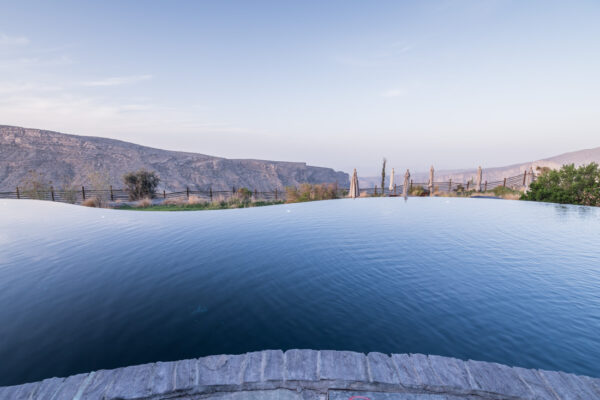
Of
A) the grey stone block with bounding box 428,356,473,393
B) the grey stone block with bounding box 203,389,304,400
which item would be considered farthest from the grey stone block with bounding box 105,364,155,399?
the grey stone block with bounding box 428,356,473,393

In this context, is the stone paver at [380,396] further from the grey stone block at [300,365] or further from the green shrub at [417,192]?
the green shrub at [417,192]

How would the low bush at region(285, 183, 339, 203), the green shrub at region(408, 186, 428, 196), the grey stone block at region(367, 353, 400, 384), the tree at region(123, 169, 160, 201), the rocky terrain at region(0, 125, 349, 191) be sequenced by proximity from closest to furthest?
the grey stone block at region(367, 353, 400, 384)
the low bush at region(285, 183, 339, 203)
the tree at region(123, 169, 160, 201)
the green shrub at region(408, 186, 428, 196)
the rocky terrain at region(0, 125, 349, 191)

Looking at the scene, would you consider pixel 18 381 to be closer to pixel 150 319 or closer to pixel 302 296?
pixel 150 319

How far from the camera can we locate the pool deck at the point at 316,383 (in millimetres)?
1979

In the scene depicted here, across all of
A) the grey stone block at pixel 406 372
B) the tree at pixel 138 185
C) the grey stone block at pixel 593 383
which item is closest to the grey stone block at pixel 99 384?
the grey stone block at pixel 406 372

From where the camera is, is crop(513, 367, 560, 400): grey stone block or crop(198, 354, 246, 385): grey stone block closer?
crop(513, 367, 560, 400): grey stone block

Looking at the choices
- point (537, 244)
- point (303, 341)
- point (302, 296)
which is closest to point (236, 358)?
point (303, 341)

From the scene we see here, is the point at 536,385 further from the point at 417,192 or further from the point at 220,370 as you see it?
the point at 417,192

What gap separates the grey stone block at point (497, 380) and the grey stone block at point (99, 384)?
3283 millimetres

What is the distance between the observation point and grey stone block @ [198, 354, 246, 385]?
6.79ft

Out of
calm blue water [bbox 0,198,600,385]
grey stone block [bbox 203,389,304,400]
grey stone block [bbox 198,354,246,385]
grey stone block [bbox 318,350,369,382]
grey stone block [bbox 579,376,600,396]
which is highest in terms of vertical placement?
grey stone block [bbox 318,350,369,382]

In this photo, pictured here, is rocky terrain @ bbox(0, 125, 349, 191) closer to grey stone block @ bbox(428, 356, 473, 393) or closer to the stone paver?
the stone paver

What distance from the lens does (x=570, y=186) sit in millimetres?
12094

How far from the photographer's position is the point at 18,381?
9.02 ft
